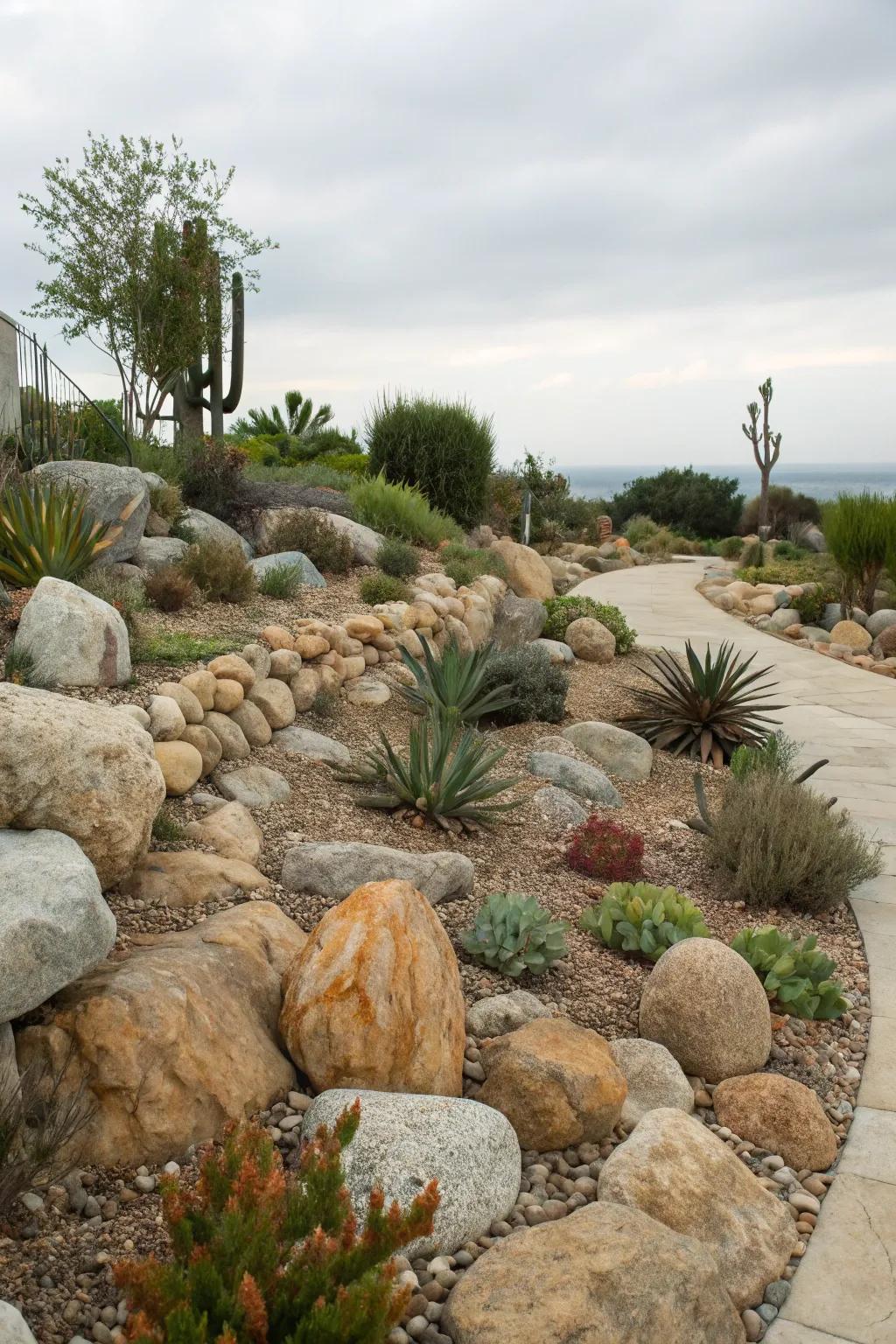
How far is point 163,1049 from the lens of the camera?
3156mm

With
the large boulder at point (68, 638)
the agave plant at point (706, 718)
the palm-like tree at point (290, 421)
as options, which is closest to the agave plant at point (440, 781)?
the large boulder at point (68, 638)

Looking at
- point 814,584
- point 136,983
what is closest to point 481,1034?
point 136,983

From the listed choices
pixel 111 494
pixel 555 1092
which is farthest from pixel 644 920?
pixel 111 494

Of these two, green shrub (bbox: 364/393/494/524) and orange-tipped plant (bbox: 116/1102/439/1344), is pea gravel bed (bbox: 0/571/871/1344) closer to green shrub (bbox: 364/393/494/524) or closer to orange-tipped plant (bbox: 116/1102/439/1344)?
orange-tipped plant (bbox: 116/1102/439/1344)

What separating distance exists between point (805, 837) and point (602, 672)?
5.73 m

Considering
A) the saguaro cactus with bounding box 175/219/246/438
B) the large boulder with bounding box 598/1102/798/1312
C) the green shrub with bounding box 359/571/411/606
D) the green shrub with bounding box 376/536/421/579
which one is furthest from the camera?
the saguaro cactus with bounding box 175/219/246/438

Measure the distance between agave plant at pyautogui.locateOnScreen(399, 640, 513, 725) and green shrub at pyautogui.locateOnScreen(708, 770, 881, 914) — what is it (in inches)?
84.1

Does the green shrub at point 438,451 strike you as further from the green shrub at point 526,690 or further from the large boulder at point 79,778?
the large boulder at point 79,778

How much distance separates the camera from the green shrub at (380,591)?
9898mm

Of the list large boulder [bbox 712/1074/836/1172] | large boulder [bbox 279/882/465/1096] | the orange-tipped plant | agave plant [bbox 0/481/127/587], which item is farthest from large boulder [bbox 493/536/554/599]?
the orange-tipped plant

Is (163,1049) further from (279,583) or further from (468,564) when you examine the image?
(468,564)

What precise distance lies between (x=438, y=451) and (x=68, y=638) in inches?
445

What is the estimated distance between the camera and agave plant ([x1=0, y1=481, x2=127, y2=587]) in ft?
23.5

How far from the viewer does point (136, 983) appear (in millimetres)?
3291
